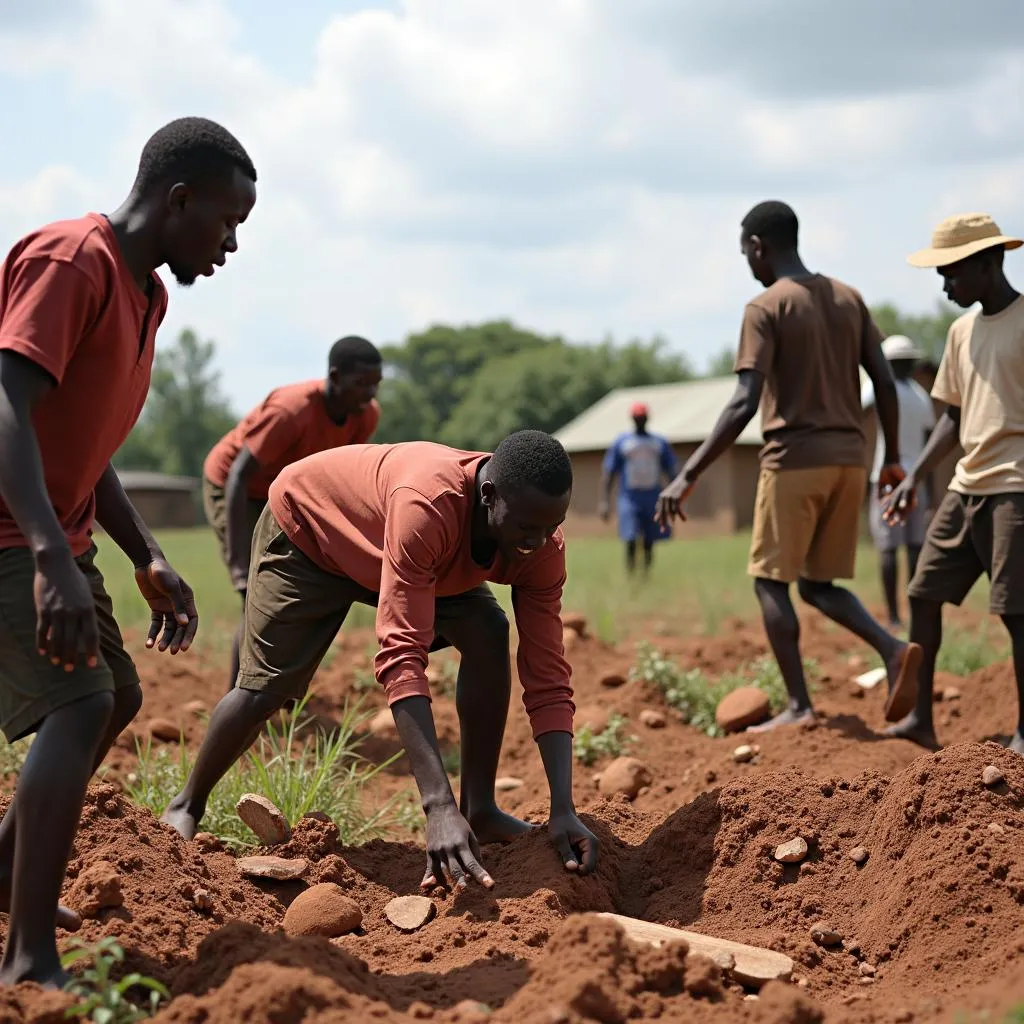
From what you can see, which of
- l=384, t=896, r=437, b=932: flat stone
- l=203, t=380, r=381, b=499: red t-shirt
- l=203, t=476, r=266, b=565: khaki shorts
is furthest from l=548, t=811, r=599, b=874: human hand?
l=203, t=476, r=266, b=565: khaki shorts

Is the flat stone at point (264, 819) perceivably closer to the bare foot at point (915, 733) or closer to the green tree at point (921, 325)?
the bare foot at point (915, 733)

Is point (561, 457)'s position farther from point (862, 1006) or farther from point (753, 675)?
point (753, 675)

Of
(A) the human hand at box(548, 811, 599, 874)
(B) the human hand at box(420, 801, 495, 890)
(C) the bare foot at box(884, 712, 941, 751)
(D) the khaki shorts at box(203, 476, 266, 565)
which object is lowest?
(C) the bare foot at box(884, 712, 941, 751)

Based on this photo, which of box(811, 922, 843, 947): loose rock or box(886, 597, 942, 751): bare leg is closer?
box(811, 922, 843, 947): loose rock

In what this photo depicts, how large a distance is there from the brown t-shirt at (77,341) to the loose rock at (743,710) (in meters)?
3.68

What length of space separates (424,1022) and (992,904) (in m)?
1.43

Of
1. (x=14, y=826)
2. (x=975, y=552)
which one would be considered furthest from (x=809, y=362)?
(x=14, y=826)

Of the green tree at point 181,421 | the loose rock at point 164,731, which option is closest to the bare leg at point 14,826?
the loose rock at point 164,731

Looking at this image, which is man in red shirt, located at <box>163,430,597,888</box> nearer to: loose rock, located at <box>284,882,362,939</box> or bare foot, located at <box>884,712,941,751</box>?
loose rock, located at <box>284,882,362,939</box>

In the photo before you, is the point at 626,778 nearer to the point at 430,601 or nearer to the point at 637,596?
the point at 430,601

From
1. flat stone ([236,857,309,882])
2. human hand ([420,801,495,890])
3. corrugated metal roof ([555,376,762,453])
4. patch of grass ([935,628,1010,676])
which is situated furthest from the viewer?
corrugated metal roof ([555,376,762,453])

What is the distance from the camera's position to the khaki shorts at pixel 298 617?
3811mm

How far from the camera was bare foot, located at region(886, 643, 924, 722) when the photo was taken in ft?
16.8

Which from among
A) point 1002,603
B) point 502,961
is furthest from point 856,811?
point 1002,603
